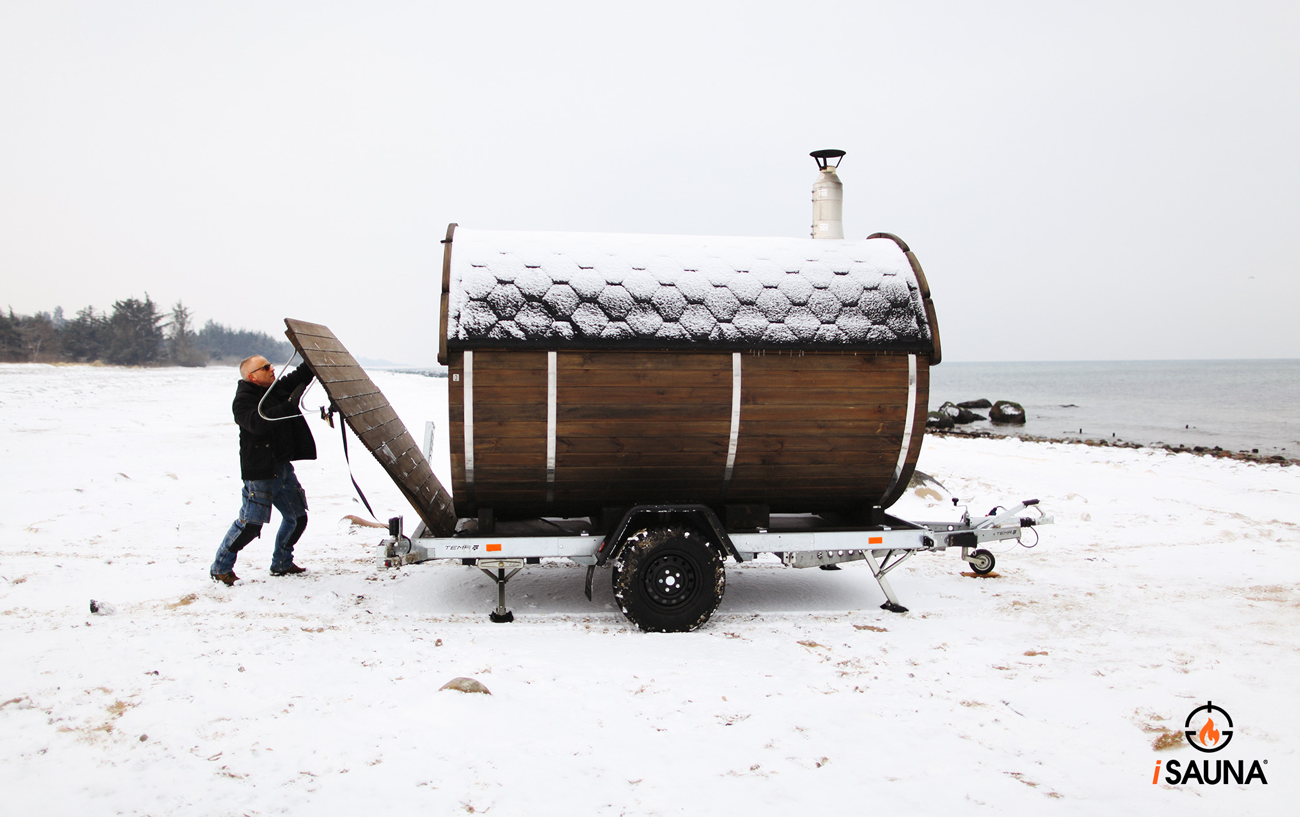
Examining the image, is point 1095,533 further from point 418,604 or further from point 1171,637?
point 418,604

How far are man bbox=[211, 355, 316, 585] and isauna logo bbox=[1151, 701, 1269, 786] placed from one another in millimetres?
6596

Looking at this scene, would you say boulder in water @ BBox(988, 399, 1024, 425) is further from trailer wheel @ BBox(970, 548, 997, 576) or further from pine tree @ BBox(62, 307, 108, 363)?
pine tree @ BBox(62, 307, 108, 363)

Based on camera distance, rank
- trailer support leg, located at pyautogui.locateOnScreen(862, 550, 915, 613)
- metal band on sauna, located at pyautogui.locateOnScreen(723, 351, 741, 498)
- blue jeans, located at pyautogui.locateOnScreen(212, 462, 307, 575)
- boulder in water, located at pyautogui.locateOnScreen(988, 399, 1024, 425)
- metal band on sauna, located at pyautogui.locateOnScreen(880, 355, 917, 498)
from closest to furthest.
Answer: metal band on sauna, located at pyautogui.locateOnScreen(723, 351, 741, 498) → metal band on sauna, located at pyautogui.locateOnScreen(880, 355, 917, 498) → trailer support leg, located at pyautogui.locateOnScreen(862, 550, 915, 613) → blue jeans, located at pyautogui.locateOnScreen(212, 462, 307, 575) → boulder in water, located at pyautogui.locateOnScreen(988, 399, 1024, 425)

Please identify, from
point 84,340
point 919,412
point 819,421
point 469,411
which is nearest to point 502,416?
point 469,411

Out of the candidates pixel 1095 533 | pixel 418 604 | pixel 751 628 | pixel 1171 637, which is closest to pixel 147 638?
pixel 418 604

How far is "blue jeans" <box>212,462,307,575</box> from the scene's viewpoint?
6.67 metres

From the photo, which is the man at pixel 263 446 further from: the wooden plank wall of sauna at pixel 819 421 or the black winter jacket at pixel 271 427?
the wooden plank wall of sauna at pixel 819 421

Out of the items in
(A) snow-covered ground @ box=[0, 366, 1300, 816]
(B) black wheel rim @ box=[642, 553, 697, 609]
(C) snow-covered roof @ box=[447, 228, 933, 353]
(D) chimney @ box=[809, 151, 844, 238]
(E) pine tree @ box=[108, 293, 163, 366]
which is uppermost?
(E) pine tree @ box=[108, 293, 163, 366]

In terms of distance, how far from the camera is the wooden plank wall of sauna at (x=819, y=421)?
238 inches

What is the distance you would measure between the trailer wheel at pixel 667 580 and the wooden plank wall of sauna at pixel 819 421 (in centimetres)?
70

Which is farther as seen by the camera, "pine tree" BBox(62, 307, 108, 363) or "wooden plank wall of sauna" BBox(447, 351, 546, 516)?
"pine tree" BBox(62, 307, 108, 363)

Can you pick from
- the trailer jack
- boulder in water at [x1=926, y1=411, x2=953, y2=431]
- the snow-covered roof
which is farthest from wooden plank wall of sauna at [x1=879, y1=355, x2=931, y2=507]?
boulder in water at [x1=926, y1=411, x2=953, y2=431]

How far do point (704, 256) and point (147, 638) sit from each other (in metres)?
5.05

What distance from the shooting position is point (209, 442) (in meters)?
14.7
